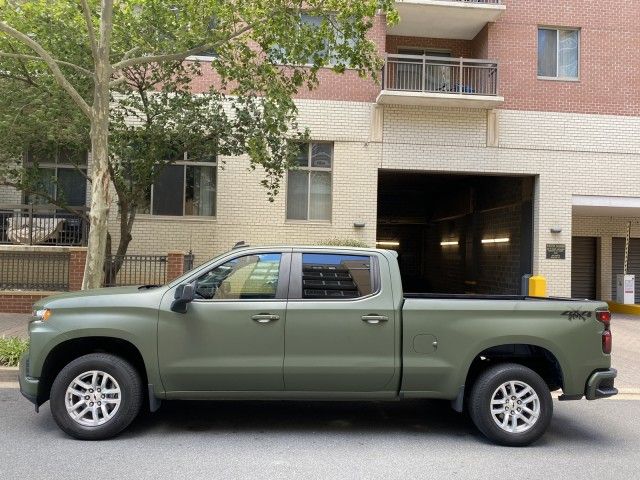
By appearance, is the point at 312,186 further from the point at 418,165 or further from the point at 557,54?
the point at 557,54

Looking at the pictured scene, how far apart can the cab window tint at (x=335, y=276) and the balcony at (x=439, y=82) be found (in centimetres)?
984

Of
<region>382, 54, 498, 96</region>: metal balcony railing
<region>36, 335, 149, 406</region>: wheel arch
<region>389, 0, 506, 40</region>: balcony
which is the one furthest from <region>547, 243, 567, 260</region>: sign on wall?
<region>36, 335, 149, 406</region>: wheel arch

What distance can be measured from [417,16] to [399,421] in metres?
12.3

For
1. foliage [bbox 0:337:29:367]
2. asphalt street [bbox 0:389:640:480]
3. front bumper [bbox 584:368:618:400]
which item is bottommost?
asphalt street [bbox 0:389:640:480]

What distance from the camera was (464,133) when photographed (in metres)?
15.2

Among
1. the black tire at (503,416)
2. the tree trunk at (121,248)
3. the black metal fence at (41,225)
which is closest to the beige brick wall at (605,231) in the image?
the tree trunk at (121,248)

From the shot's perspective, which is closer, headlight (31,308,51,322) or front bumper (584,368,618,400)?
headlight (31,308,51,322)

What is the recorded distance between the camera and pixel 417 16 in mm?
15141

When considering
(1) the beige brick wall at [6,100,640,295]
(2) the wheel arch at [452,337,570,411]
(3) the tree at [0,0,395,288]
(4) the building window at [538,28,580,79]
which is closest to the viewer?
(2) the wheel arch at [452,337,570,411]

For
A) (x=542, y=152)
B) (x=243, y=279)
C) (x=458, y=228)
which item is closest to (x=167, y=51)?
(x=243, y=279)

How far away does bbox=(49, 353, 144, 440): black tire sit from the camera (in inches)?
196

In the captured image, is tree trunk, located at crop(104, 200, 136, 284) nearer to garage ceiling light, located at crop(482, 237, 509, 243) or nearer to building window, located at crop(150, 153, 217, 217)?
building window, located at crop(150, 153, 217, 217)

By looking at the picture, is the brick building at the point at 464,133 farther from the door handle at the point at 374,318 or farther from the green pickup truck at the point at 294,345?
the door handle at the point at 374,318

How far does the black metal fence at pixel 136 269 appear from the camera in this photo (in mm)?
12945
